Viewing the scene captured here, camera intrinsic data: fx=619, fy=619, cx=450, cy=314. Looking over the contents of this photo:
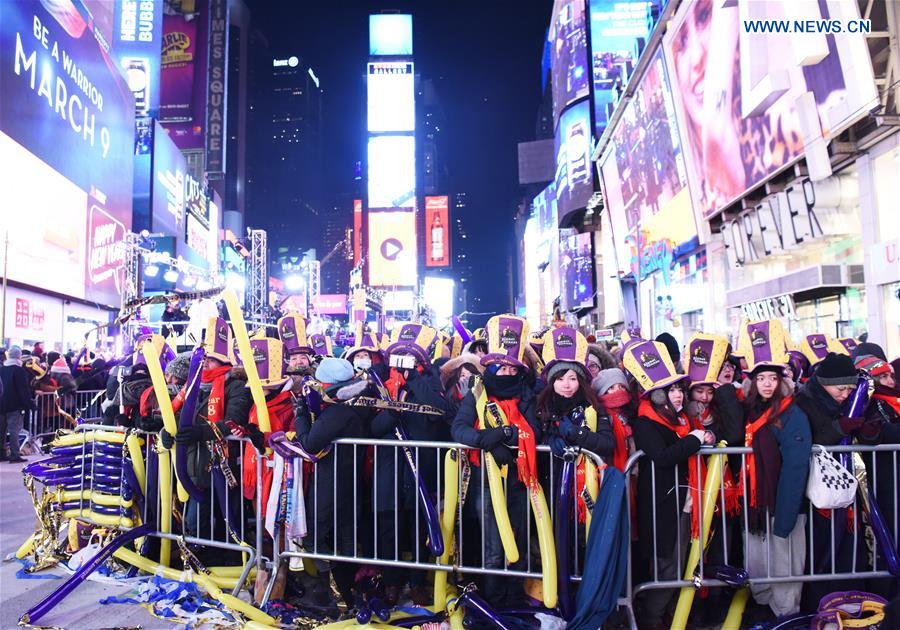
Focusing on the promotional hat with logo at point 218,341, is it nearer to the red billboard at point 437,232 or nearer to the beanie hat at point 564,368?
the beanie hat at point 564,368

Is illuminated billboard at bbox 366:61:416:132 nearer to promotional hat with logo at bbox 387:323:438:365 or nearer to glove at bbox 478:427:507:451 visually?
promotional hat with logo at bbox 387:323:438:365

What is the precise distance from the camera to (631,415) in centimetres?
434

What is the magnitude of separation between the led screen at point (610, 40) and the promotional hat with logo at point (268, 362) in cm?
3489

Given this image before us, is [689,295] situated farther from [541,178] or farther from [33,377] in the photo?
[541,178]

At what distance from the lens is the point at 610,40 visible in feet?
122

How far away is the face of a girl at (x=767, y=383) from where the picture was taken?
4.21m

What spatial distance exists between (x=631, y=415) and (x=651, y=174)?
67.2 ft

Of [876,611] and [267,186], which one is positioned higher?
[267,186]

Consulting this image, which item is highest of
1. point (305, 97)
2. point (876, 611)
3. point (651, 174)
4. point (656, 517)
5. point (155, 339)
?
point (305, 97)

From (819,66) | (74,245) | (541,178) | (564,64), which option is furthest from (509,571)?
(541,178)

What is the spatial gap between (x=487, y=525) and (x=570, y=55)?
41699mm

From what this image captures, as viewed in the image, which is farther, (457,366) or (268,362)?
(457,366)

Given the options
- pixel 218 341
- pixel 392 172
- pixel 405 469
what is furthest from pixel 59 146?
pixel 392 172

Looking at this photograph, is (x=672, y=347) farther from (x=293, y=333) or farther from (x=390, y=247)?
(x=390, y=247)
